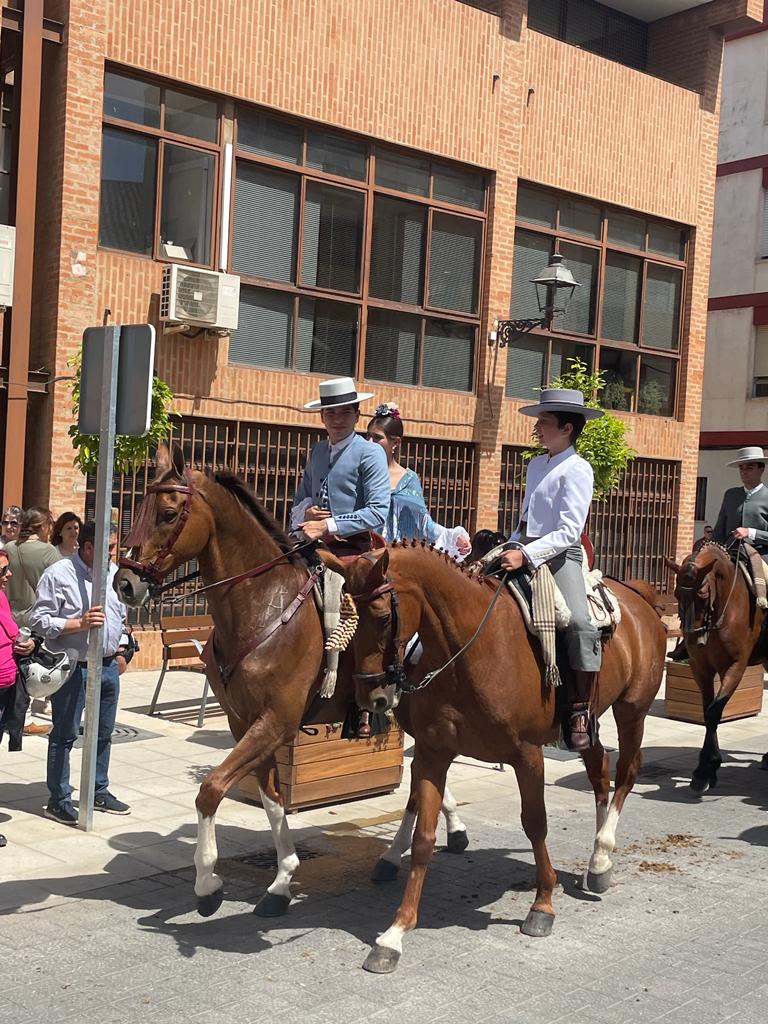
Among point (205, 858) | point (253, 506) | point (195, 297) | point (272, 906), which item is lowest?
point (272, 906)

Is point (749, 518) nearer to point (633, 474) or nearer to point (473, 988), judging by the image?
point (473, 988)

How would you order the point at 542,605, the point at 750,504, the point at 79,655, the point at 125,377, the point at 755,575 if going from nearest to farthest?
1. the point at 542,605
2. the point at 125,377
3. the point at 79,655
4. the point at 755,575
5. the point at 750,504

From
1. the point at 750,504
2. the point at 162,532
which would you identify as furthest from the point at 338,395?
the point at 750,504

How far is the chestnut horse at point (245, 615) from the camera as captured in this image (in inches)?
231

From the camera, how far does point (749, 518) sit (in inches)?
423

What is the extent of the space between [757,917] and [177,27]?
12041 mm

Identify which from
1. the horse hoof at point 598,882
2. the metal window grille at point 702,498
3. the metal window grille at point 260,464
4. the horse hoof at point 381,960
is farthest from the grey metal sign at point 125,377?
the metal window grille at point 702,498

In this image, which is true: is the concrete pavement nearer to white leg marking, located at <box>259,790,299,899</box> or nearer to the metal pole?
white leg marking, located at <box>259,790,299,899</box>

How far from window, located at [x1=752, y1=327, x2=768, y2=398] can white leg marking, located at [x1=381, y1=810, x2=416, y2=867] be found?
22.9m

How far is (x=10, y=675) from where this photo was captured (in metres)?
7.33

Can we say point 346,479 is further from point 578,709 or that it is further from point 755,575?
point 755,575

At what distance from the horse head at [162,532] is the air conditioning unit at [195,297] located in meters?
8.09

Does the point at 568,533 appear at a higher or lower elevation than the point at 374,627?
higher

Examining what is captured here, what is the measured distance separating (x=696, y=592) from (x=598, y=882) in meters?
3.70
